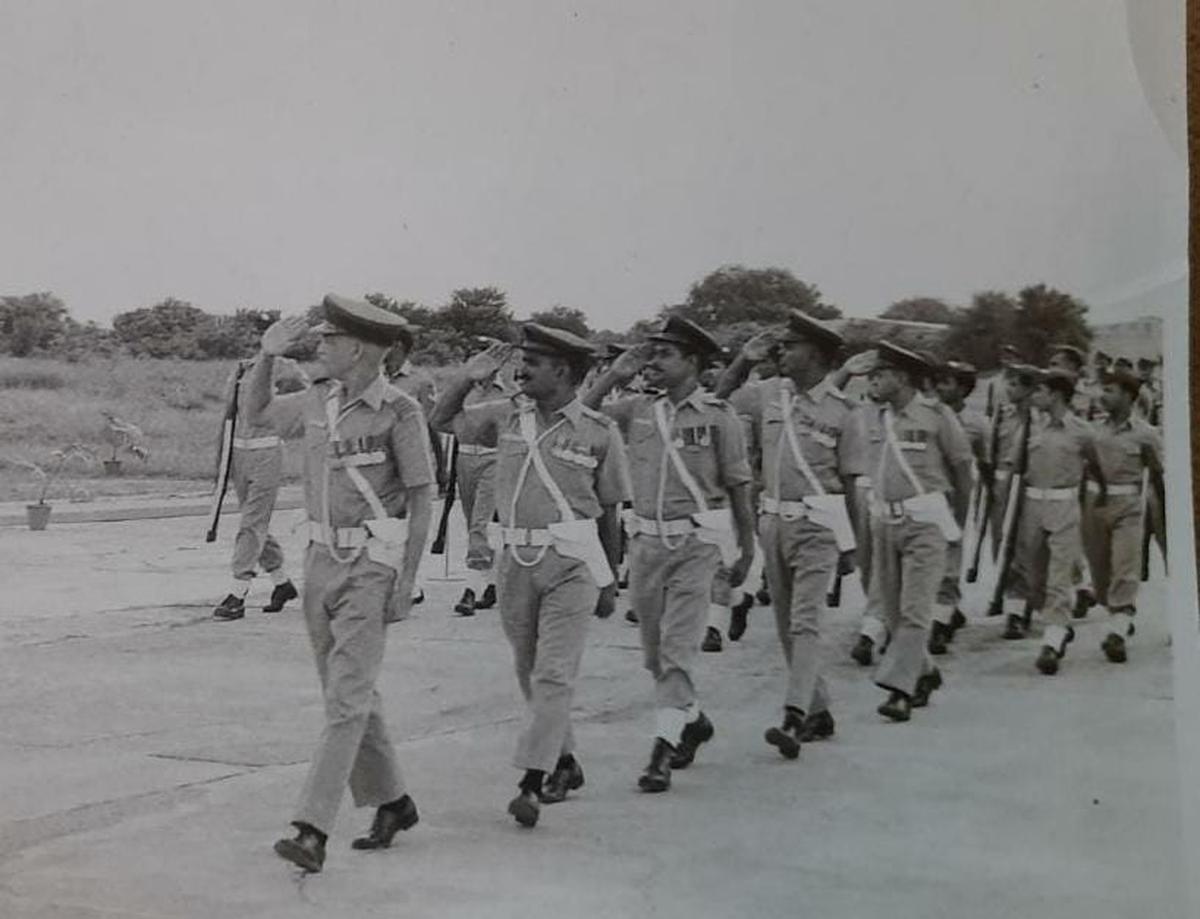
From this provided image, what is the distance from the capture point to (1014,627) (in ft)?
8.34

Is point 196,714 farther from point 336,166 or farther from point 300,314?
point 336,166

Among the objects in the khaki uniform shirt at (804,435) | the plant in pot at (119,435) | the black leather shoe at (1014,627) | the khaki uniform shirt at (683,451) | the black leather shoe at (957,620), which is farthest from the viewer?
the plant in pot at (119,435)

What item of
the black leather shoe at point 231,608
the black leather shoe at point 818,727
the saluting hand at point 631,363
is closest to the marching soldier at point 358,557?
the black leather shoe at point 231,608

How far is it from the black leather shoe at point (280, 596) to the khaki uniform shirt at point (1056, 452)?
1.23 m

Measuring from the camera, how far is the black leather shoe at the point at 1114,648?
2.53 metres

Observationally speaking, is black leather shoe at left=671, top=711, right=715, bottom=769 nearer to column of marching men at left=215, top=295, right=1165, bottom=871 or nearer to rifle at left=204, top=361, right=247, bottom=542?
column of marching men at left=215, top=295, right=1165, bottom=871

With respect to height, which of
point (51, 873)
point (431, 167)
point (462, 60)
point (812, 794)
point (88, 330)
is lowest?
point (51, 873)

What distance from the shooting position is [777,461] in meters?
2.82

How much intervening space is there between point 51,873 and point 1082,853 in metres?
1.70

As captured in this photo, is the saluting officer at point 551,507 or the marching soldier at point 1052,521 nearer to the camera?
the marching soldier at point 1052,521

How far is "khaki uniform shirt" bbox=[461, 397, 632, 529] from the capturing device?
113 inches

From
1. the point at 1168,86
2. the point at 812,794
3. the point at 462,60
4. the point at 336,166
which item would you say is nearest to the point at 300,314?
the point at 336,166

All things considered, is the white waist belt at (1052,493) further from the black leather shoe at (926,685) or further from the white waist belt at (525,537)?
the white waist belt at (525,537)

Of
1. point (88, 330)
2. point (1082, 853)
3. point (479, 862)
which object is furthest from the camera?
point (88, 330)
